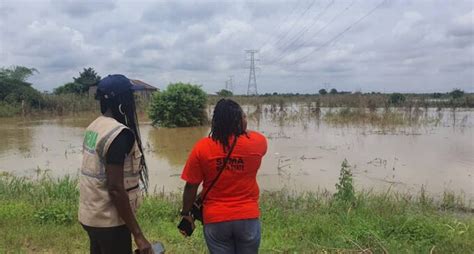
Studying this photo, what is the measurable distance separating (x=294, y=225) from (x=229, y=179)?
9.98 ft

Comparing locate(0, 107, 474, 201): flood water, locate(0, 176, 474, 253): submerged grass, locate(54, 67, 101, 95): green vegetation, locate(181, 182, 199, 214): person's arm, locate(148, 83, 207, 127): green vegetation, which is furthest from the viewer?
locate(54, 67, 101, 95): green vegetation

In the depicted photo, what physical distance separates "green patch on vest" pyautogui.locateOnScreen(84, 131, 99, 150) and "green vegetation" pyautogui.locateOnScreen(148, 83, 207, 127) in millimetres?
22736

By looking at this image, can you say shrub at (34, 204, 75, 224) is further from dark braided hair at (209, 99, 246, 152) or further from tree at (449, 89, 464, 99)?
tree at (449, 89, 464, 99)

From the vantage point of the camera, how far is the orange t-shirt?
2.61 metres

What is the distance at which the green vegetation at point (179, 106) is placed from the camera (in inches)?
998

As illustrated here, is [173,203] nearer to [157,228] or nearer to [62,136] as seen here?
[157,228]

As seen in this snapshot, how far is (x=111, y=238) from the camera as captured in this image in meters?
2.49

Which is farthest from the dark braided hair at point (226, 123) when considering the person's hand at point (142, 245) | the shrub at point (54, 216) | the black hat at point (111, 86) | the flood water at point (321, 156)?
the flood water at point (321, 156)

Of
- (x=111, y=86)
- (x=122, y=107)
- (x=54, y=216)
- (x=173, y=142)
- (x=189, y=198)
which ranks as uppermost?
(x=111, y=86)

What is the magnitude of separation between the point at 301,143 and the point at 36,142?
35.6 ft

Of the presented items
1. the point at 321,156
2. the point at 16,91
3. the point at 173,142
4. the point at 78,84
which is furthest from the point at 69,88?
the point at 321,156

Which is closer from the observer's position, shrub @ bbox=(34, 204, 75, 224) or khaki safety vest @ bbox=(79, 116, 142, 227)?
khaki safety vest @ bbox=(79, 116, 142, 227)

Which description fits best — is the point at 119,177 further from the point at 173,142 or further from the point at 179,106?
the point at 179,106

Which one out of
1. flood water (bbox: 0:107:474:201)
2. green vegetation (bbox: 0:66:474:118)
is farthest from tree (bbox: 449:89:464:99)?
flood water (bbox: 0:107:474:201)
